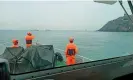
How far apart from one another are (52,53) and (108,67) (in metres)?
0.52

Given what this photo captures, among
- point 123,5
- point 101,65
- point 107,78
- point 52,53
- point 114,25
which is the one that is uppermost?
point 123,5

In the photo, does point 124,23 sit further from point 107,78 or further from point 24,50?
point 24,50

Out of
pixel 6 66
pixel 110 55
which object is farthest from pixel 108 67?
pixel 6 66

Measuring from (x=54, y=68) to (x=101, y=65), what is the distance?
497 mm

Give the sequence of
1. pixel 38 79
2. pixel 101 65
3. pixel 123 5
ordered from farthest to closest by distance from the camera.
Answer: pixel 123 5, pixel 101 65, pixel 38 79

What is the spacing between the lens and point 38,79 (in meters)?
1.39

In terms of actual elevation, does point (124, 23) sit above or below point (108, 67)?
above

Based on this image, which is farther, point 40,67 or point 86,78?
point 86,78

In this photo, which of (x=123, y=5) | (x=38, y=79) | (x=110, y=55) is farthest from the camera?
(x=110, y=55)

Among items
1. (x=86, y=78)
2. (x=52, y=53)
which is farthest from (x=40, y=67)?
Answer: (x=86, y=78)

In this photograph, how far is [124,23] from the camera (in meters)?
2.11

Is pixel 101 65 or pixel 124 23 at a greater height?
pixel 124 23

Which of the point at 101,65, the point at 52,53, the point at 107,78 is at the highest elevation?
the point at 52,53

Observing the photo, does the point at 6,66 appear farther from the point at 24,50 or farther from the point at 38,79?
the point at 24,50
